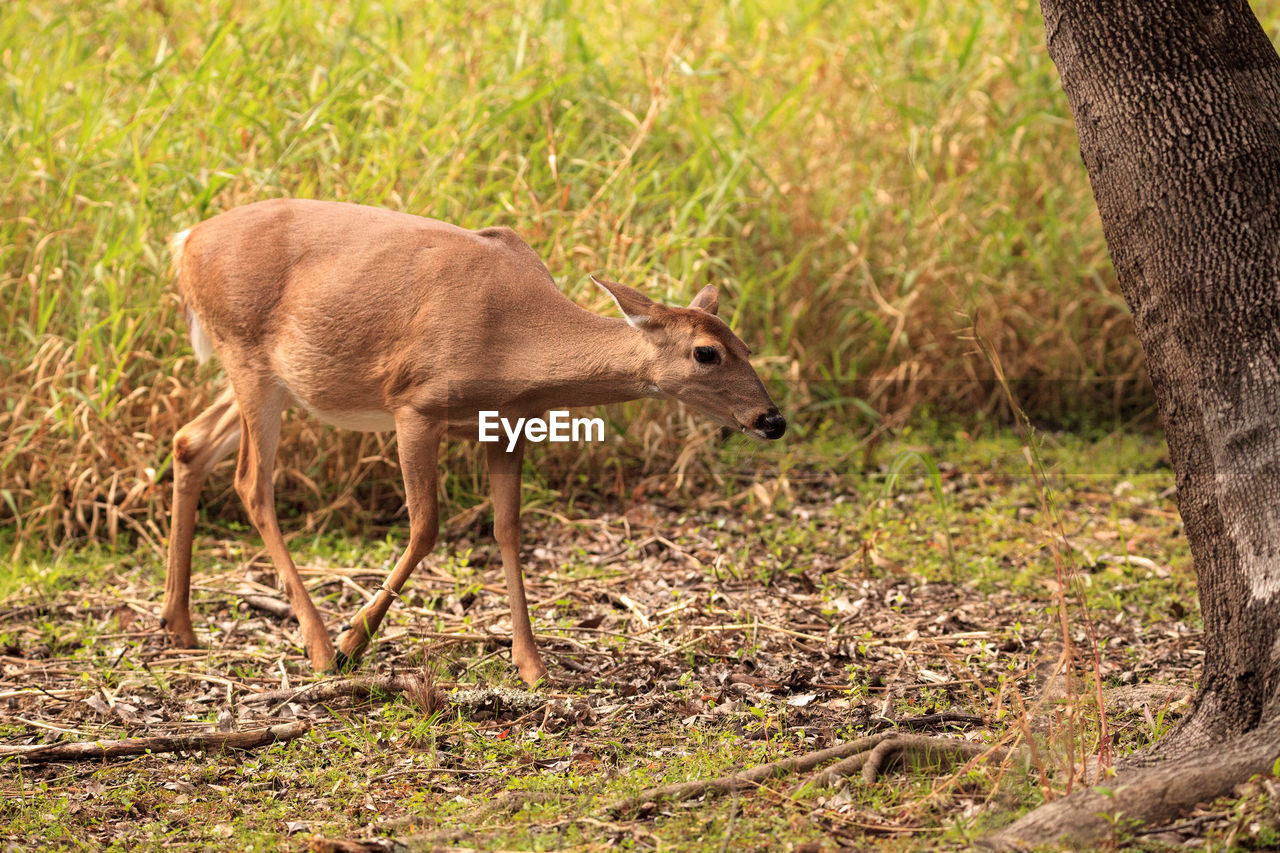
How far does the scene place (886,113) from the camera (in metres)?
8.20

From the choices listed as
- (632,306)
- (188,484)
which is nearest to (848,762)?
(632,306)

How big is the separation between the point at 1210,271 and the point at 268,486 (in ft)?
10.5

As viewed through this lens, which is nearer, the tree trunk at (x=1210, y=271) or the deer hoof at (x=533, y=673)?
the tree trunk at (x=1210, y=271)

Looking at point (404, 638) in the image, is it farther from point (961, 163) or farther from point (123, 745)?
point (961, 163)

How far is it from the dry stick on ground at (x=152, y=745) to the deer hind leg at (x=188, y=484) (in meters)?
0.98

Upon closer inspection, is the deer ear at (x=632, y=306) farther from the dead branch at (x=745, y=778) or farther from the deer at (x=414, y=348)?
the dead branch at (x=745, y=778)

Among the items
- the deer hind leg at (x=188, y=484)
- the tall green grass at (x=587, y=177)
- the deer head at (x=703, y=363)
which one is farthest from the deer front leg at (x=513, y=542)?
the tall green grass at (x=587, y=177)

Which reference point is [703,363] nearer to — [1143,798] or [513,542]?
[513,542]

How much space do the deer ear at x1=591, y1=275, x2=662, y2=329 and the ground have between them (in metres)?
1.23

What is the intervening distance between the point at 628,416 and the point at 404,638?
1997 mm

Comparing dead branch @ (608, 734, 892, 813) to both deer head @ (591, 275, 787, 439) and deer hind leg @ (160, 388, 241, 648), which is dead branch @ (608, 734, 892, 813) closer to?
deer head @ (591, 275, 787, 439)

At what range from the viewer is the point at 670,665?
470 centimetres

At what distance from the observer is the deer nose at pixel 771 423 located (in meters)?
4.05

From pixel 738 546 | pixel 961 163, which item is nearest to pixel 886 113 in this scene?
pixel 961 163
